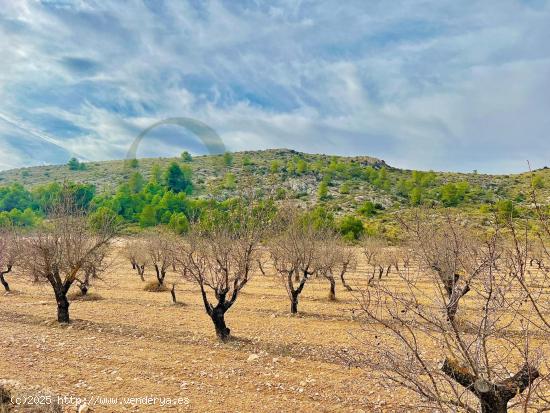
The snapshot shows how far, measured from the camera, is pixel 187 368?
38.7 feet

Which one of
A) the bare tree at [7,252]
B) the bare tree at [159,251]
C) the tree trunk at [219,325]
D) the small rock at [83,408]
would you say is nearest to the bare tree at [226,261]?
the tree trunk at [219,325]

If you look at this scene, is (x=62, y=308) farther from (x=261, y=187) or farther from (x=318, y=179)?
(x=318, y=179)

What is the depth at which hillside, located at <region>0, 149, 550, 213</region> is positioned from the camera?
114125 millimetres

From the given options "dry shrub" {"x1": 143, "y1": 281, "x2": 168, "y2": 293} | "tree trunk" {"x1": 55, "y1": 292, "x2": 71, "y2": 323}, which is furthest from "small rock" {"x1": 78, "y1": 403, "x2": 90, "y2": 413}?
"dry shrub" {"x1": 143, "y1": 281, "x2": 168, "y2": 293}

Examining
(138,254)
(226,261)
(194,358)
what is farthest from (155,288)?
(194,358)

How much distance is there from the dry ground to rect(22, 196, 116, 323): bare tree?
5.56 feet

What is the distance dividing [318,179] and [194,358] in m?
131

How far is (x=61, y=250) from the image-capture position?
19.0 metres

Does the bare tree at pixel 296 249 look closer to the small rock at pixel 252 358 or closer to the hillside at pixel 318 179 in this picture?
the small rock at pixel 252 358

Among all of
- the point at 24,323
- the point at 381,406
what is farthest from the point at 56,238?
the point at 381,406

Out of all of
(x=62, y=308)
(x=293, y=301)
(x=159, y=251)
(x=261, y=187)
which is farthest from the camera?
(x=261, y=187)

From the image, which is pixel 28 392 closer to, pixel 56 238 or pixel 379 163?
pixel 56 238

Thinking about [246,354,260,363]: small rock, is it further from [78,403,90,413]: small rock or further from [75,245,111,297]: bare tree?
[75,245,111,297]: bare tree

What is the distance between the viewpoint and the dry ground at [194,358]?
9.68 m
